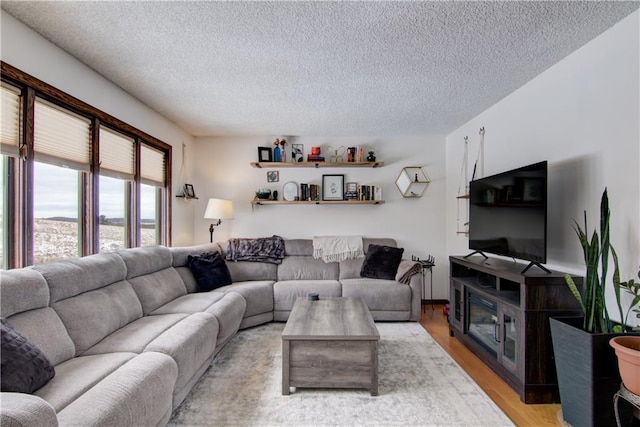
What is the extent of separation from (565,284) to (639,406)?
0.77 meters

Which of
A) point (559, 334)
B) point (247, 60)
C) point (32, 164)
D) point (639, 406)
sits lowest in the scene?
point (639, 406)

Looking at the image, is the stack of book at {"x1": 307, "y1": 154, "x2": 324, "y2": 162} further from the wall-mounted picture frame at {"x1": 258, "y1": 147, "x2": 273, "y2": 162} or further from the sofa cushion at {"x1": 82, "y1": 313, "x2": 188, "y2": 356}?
the sofa cushion at {"x1": 82, "y1": 313, "x2": 188, "y2": 356}

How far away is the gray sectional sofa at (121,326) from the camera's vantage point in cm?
134

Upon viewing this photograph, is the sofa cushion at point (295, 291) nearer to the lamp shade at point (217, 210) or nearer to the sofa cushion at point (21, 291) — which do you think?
the lamp shade at point (217, 210)

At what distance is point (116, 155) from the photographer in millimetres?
3076

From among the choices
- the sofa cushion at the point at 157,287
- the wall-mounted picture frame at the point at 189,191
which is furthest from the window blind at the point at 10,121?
the wall-mounted picture frame at the point at 189,191

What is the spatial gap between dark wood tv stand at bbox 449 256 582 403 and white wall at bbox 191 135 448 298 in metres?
1.85

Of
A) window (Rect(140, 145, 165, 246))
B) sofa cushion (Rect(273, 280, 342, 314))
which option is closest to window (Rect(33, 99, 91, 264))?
window (Rect(140, 145, 165, 246))

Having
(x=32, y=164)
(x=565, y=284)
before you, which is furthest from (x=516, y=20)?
(x=32, y=164)

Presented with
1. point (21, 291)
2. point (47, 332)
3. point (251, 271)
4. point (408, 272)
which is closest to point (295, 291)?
point (251, 271)

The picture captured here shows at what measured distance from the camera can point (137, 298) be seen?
2.55m

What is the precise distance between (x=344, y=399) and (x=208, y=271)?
210 centimetres

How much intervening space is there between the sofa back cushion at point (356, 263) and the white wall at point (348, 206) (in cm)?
22

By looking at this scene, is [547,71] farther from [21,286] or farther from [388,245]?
[21,286]
